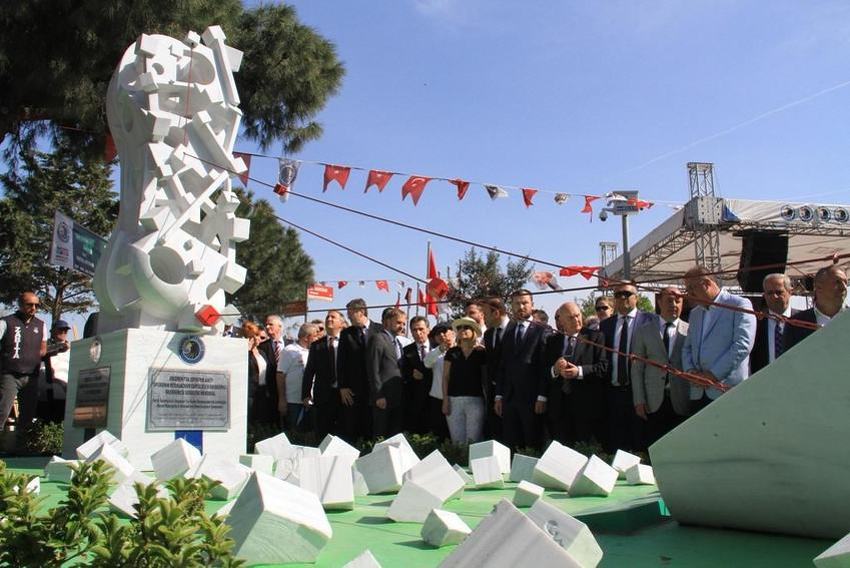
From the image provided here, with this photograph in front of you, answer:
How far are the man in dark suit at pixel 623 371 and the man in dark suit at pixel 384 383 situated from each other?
234cm

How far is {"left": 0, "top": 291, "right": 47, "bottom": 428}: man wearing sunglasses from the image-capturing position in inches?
352

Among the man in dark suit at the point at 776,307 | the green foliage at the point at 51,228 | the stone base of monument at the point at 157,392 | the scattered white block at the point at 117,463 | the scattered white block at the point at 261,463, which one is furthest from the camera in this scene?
the green foliage at the point at 51,228

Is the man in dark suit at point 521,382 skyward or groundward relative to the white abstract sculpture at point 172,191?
groundward

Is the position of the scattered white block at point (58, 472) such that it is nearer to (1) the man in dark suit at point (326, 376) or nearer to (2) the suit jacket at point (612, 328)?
(1) the man in dark suit at point (326, 376)

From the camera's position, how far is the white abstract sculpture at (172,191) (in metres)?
7.34

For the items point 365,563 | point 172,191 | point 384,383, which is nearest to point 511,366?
point 384,383

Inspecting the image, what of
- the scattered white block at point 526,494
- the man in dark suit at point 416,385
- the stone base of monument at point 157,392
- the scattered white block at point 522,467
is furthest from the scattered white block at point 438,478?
the man in dark suit at point 416,385

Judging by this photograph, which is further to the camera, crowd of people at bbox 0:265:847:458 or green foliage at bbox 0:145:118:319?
green foliage at bbox 0:145:118:319

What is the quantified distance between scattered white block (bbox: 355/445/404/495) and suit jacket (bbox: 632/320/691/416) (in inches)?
105

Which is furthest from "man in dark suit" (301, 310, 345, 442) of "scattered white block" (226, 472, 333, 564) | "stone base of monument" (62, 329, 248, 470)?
"scattered white block" (226, 472, 333, 564)

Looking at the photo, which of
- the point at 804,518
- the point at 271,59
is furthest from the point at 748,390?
the point at 271,59

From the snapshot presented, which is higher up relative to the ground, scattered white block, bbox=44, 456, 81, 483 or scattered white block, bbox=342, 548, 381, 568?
scattered white block, bbox=342, 548, 381, 568

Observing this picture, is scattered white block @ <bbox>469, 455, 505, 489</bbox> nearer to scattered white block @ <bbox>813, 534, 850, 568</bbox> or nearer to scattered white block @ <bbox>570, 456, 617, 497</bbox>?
scattered white block @ <bbox>570, 456, 617, 497</bbox>

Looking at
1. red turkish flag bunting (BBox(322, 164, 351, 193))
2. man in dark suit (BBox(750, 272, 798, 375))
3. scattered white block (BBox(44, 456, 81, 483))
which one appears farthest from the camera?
red turkish flag bunting (BBox(322, 164, 351, 193))
